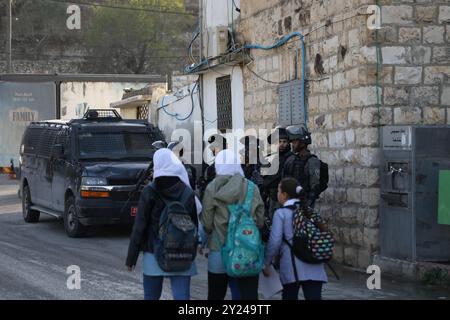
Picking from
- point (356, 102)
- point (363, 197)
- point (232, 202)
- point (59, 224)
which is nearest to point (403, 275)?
point (363, 197)

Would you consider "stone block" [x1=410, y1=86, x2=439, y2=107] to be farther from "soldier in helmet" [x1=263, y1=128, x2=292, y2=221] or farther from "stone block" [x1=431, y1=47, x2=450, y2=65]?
"soldier in helmet" [x1=263, y1=128, x2=292, y2=221]

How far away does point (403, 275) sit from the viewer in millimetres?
10766

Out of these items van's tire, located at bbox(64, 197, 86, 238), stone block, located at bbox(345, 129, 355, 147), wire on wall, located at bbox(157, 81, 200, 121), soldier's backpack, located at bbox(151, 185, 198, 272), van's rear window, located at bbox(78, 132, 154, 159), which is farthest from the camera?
wire on wall, located at bbox(157, 81, 200, 121)

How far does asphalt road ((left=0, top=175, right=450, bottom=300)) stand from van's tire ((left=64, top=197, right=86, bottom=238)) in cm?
17

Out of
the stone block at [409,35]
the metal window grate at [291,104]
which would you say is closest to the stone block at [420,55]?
the stone block at [409,35]

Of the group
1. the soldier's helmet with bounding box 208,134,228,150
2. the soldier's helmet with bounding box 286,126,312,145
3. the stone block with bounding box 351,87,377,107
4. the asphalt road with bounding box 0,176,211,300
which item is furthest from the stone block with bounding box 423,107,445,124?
the soldier's helmet with bounding box 208,134,228,150

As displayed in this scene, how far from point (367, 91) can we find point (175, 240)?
5.47 metres

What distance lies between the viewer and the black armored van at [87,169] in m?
14.6

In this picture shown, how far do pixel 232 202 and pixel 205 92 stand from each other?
11.8 m

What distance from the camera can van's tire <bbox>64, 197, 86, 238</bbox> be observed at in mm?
14844

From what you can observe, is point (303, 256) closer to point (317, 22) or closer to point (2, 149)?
point (317, 22)

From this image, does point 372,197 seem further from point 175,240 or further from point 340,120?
point 175,240

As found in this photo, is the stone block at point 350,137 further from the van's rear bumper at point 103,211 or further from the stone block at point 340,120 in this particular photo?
the van's rear bumper at point 103,211

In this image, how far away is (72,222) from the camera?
15.1 meters
